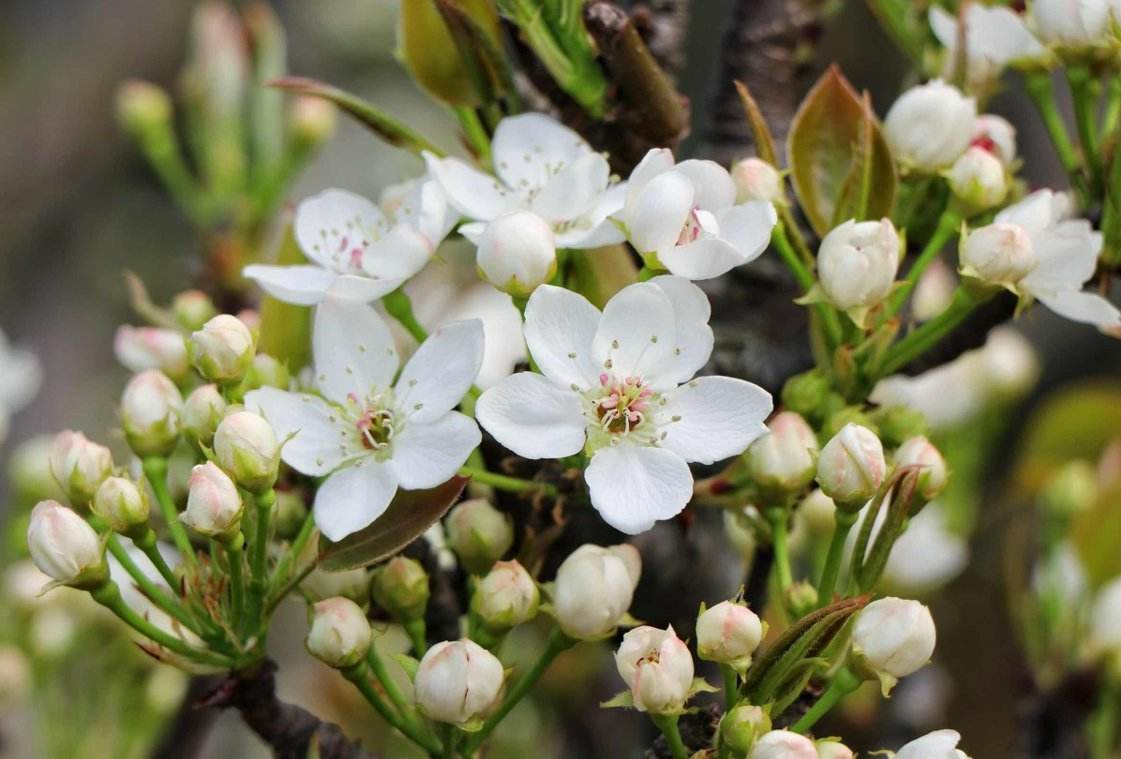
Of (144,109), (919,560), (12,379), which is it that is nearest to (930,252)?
(919,560)

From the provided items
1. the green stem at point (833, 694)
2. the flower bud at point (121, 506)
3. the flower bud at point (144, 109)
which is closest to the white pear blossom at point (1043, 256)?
the green stem at point (833, 694)

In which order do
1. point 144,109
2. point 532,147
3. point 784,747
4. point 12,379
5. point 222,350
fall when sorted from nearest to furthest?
point 784,747
point 222,350
point 532,147
point 12,379
point 144,109

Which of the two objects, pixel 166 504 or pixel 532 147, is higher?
pixel 532 147

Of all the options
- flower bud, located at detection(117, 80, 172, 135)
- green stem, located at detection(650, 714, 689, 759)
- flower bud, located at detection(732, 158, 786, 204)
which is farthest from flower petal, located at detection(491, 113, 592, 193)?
flower bud, located at detection(117, 80, 172, 135)

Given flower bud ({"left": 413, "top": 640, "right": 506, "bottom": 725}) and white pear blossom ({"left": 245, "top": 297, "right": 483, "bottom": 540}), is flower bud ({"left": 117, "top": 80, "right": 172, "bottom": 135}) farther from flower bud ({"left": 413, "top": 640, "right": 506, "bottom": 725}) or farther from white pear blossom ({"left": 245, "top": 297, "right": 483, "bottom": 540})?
flower bud ({"left": 413, "top": 640, "right": 506, "bottom": 725})

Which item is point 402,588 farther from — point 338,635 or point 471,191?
point 471,191

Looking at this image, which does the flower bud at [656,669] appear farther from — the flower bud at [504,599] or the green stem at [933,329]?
the green stem at [933,329]
